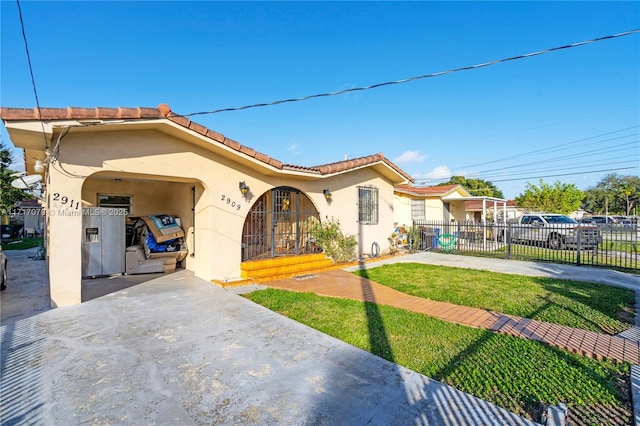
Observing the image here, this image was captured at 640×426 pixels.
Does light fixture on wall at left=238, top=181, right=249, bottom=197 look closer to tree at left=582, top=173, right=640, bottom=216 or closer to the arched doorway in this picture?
the arched doorway

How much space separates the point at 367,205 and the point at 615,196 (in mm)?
69863

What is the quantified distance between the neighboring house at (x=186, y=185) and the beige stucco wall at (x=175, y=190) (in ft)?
0.07

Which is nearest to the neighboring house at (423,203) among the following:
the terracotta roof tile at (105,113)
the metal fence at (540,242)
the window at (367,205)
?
the metal fence at (540,242)

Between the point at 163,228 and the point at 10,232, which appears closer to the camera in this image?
the point at 163,228

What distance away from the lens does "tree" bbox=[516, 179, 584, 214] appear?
30.5 metres

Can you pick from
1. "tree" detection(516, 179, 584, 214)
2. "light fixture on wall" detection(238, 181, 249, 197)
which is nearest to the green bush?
"light fixture on wall" detection(238, 181, 249, 197)

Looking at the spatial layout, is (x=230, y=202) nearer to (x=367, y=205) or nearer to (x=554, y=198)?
(x=367, y=205)

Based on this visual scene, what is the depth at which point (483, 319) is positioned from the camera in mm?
5855

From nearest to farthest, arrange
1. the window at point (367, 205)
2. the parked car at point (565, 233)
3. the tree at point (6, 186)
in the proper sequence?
the parked car at point (565, 233) → the window at point (367, 205) → the tree at point (6, 186)

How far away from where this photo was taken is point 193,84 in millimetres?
14039

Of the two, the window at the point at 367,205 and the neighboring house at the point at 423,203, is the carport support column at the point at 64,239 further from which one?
the neighboring house at the point at 423,203

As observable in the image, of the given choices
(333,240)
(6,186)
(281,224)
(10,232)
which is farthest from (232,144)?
(10,232)

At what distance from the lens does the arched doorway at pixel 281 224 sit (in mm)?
11000

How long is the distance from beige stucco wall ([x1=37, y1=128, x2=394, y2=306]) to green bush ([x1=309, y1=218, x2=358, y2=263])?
0.45 metres
